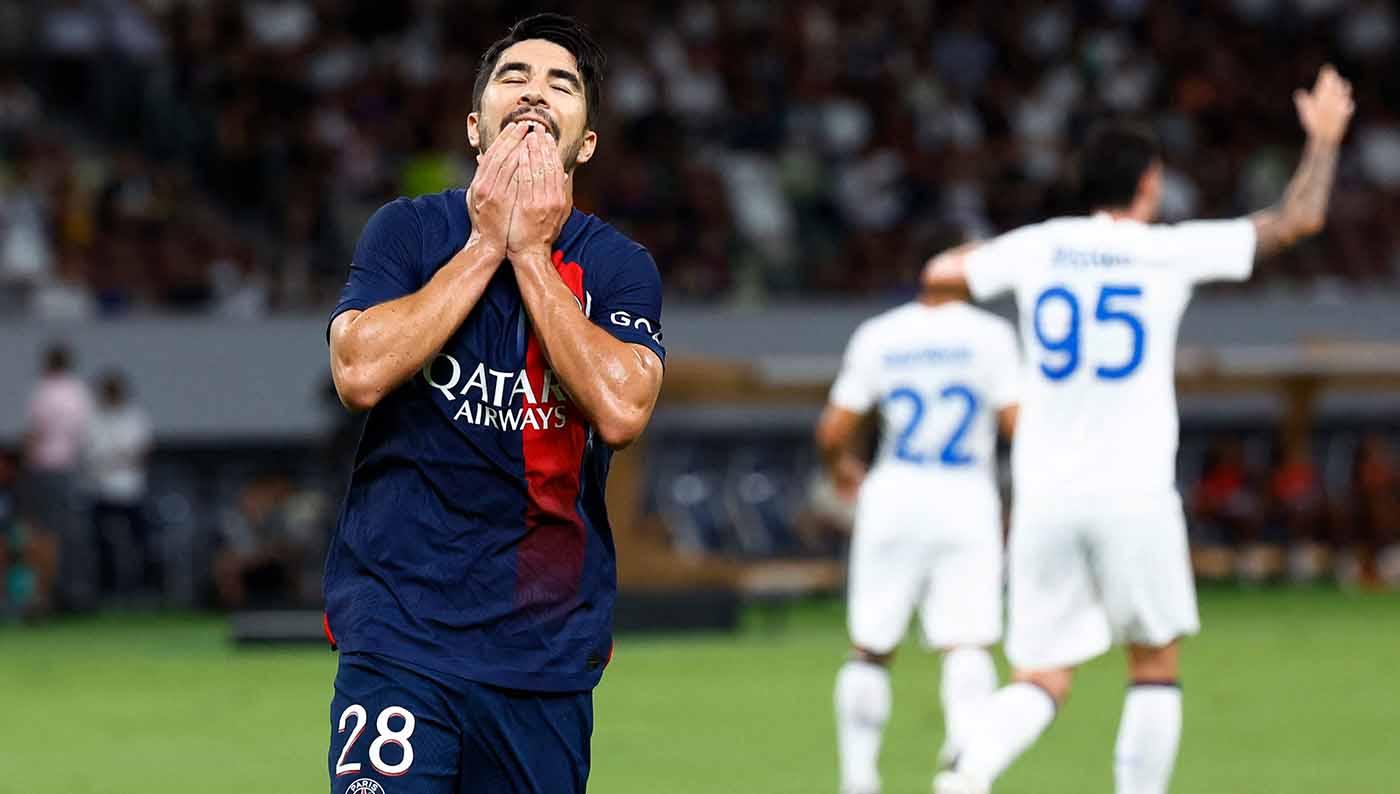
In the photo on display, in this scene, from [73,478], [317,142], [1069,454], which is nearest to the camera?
[1069,454]

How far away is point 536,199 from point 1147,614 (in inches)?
149

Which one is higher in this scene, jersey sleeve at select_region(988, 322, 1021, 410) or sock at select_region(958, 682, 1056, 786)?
jersey sleeve at select_region(988, 322, 1021, 410)

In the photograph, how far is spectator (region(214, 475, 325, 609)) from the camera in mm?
19500

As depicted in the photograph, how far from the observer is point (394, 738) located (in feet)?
12.6

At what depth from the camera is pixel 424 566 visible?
154 inches

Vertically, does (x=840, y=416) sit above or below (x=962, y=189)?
below

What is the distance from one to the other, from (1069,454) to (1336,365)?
14102 millimetres

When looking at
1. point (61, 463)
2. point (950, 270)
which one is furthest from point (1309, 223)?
point (61, 463)

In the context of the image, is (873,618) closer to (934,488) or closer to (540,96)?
(934,488)

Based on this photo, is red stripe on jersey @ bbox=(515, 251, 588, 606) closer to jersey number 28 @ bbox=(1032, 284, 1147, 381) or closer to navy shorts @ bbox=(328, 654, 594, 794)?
navy shorts @ bbox=(328, 654, 594, 794)

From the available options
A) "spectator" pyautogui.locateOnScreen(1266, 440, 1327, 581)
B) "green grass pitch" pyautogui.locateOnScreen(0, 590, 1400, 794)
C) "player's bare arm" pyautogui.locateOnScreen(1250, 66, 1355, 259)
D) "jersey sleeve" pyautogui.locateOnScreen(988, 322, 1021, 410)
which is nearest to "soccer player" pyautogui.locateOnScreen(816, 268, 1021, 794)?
"jersey sleeve" pyautogui.locateOnScreen(988, 322, 1021, 410)

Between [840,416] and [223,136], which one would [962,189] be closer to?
[223,136]

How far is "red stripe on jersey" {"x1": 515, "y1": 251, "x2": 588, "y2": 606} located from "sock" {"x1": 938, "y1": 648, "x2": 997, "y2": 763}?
15.9ft

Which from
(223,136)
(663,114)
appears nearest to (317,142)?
(223,136)
